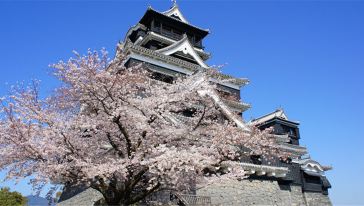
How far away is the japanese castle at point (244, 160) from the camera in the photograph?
16.3m

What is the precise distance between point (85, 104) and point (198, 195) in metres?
8.45

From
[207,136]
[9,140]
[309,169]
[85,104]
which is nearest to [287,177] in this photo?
[309,169]

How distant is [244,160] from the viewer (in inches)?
715

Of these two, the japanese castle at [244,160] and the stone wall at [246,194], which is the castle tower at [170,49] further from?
the stone wall at [246,194]

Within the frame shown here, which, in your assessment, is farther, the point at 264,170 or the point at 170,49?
the point at 170,49

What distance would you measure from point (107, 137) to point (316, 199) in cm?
1958

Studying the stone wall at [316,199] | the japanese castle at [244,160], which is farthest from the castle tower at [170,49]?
the stone wall at [316,199]

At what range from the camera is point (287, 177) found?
20.3 meters

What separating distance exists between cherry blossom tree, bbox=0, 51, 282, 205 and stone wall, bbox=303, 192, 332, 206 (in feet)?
49.9

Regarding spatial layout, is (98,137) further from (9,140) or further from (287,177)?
(287,177)

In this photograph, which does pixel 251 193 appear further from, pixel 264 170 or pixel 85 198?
pixel 85 198

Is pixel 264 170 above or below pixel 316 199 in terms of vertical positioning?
above

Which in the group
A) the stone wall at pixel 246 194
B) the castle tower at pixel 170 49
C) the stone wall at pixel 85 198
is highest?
the castle tower at pixel 170 49

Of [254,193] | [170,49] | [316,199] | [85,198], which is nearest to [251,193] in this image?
[254,193]
